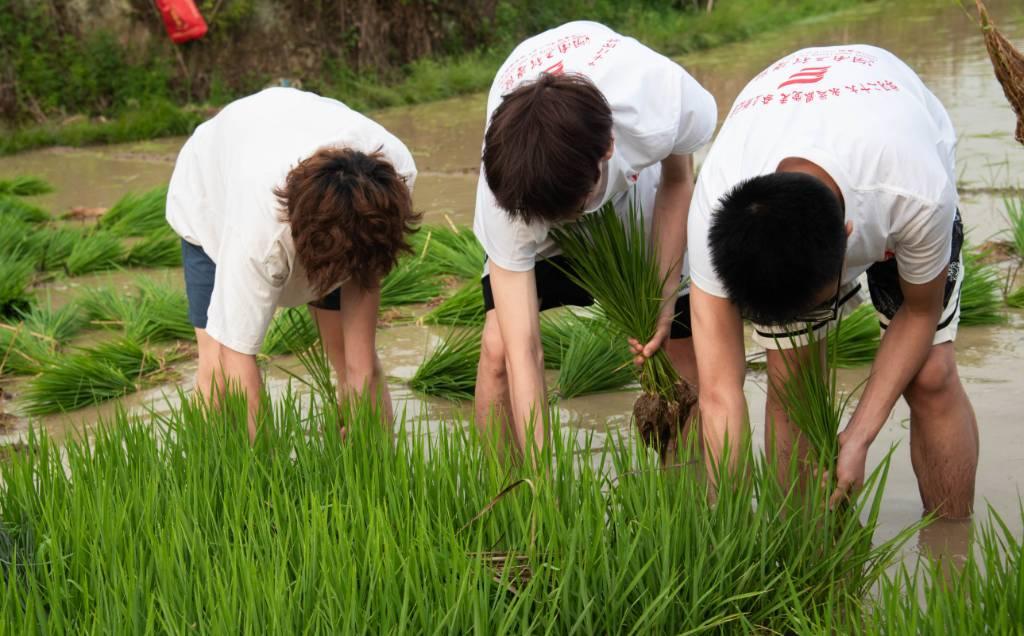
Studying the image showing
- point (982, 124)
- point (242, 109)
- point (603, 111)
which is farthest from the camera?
point (982, 124)

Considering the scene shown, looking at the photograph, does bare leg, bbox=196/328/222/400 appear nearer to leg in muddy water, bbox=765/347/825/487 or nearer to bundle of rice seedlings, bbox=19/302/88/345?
leg in muddy water, bbox=765/347/825/487

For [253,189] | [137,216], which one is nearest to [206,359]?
[253,189]

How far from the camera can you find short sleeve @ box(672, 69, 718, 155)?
107 inches

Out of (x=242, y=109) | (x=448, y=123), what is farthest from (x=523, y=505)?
(x=448, y=123)

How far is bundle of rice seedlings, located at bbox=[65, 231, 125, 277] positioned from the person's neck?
4.12m

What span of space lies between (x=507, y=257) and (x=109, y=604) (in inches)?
44.1

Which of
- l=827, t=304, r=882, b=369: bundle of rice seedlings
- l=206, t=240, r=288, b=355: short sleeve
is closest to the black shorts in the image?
l=206, t=240, r=288, b=355: short sleeve

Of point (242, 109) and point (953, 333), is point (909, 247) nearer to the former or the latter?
point (953, 333)

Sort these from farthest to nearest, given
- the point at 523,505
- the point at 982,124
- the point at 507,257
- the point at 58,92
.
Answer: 1. the point at 58,92
2. the point at 982,124
3. the point at 507,257
4. the point at 523,505

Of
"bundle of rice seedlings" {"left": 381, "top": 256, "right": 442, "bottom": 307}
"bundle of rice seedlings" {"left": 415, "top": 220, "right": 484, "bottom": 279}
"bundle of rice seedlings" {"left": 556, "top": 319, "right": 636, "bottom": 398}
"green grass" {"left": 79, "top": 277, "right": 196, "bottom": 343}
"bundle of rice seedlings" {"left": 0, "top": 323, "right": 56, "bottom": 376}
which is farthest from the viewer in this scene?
"bundle of rice seedlings" {"left": 415, "top": 220, "right": 484, "bottom": 279}

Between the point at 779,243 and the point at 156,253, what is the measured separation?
4.41m

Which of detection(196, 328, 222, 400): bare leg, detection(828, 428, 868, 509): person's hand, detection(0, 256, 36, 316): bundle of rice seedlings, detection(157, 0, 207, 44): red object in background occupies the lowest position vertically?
detection(0, 256, 36, 316): bundle of rice seedlings

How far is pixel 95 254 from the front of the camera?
5.64m

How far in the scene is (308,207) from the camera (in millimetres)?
2441
